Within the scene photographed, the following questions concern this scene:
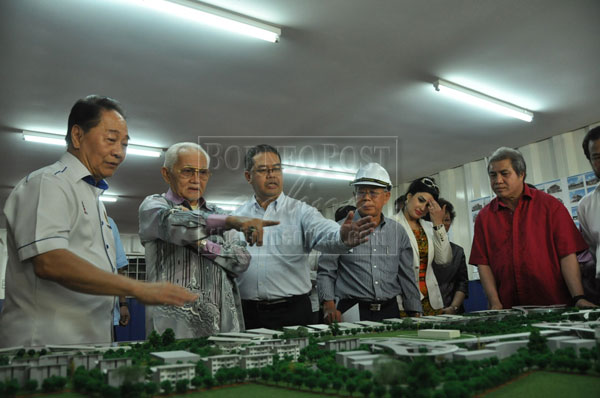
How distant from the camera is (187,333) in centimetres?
215

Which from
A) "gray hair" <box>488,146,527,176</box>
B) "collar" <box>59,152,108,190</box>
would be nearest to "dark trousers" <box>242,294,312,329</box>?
"collar" <box>59,152,108,190</box>

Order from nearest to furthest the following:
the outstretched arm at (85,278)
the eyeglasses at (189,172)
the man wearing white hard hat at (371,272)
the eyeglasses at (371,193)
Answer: the outstretched arm at (85,278), the eyeglasses at (189,172), the man wearing white hard hat at (371,272), the eyeglasses at (371,193)

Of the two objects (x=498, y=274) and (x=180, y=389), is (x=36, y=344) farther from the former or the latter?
(x=498, y=274)

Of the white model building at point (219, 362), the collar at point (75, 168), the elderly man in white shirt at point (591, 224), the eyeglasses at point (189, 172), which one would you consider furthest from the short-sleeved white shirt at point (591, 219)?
the collar at point (75, 168)

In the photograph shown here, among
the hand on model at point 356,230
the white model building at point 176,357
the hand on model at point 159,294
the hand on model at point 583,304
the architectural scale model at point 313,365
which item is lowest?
the hand on model at point 583,304

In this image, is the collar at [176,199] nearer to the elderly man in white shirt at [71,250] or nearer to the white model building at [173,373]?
the elderly man in white shirt at [71,250]

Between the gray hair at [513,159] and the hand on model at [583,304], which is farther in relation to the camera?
the gray hair at [513,159]

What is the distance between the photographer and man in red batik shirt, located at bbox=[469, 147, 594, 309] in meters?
2.70

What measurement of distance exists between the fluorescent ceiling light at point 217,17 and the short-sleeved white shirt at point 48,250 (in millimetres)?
2521

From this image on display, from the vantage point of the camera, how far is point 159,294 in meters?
1.50

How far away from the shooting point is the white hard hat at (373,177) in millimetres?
2850

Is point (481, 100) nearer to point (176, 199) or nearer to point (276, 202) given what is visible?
point (276, 202)

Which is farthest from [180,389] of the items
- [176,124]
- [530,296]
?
[176,124]

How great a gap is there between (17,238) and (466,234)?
8.56 metres
